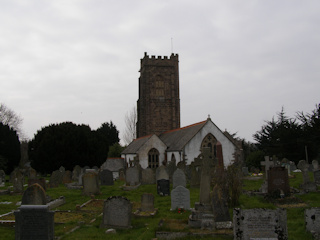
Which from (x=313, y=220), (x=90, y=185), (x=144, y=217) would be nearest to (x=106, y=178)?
(x=90, y=185)

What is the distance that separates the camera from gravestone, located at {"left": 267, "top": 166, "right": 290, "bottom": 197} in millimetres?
11930

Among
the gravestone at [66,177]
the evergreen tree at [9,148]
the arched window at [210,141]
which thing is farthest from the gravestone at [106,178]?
the evergreen tree at [9,148]

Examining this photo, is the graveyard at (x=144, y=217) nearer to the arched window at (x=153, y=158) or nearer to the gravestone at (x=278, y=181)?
the gravestone at (x=278, y=181)

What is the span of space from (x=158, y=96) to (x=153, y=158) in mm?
11925

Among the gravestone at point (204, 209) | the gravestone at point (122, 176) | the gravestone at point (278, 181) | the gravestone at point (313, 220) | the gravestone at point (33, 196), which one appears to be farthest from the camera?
the gravestone at point (122, 176)

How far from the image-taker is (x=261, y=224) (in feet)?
20.2

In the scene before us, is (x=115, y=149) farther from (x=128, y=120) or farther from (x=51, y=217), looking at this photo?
(x=51, y=217)

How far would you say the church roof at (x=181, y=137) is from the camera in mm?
30183

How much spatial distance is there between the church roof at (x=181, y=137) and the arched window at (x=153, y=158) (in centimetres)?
141

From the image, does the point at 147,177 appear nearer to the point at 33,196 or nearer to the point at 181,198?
the point at 181,198

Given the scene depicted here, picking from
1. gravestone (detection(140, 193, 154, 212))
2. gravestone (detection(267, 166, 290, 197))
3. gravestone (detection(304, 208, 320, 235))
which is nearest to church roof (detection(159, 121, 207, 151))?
gravestone (detection(267, 166, 290, 197))

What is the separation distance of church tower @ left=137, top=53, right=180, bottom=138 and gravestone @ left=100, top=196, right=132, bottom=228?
105 ft

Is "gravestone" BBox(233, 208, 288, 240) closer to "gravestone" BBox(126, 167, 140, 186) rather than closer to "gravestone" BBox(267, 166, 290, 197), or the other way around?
"gravestone" BBox(267, 166, 290, 197)

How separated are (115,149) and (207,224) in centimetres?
3818
